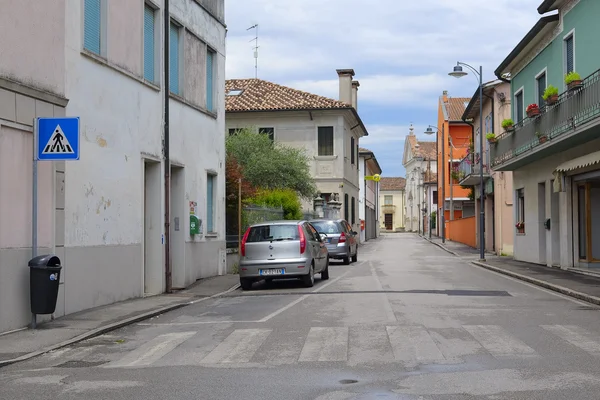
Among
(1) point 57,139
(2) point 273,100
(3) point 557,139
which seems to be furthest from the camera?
(2) point 273,100

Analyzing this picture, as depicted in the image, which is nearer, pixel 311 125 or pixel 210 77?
pixel 210 77

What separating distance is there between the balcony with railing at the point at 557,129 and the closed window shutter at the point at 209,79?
9.52 meters

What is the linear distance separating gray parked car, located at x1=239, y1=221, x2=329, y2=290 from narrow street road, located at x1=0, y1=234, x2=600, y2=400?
2981mm

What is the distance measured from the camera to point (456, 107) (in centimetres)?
6469

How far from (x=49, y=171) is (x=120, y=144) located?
3.16 meters

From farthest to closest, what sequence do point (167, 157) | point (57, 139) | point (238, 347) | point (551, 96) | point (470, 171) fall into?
point (470, 171) < point (551, 96) < point (167, 157) < point (57, 139) < point (238, 347)

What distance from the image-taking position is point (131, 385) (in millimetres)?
7148

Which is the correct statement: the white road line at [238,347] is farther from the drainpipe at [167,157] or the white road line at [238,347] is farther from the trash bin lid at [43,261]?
the drainpipe at [167,157]

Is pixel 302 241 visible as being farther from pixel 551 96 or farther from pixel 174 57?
pixel 551 96

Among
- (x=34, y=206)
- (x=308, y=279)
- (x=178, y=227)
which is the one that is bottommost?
(x=308, y=279)

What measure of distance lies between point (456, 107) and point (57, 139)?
5659cm

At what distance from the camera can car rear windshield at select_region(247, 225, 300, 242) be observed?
17984mm

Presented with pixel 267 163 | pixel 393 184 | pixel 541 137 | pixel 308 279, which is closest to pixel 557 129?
pixel 541 137

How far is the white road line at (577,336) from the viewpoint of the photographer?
347 inches
